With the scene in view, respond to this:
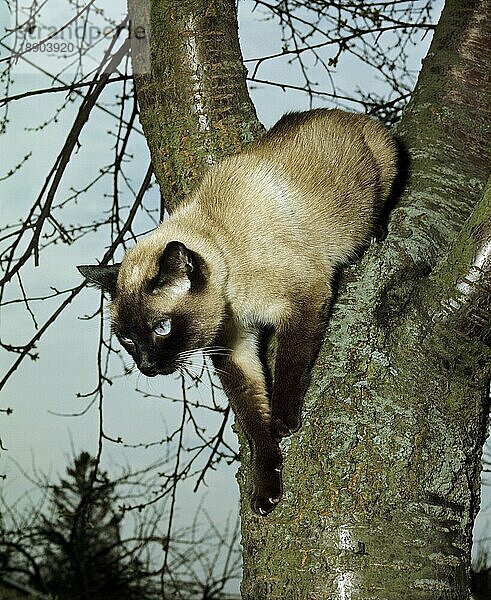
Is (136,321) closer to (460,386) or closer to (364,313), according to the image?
(364,313)

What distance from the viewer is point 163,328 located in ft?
5.17

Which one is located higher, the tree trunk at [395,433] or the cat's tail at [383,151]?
the cat's tail at [383,151]

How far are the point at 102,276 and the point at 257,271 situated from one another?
345 millimetres

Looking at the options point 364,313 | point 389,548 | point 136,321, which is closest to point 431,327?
point 364,313

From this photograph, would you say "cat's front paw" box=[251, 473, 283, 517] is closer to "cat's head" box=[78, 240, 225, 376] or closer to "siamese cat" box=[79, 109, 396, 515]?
"siamese cat" box=[79, 109, 396, 515]

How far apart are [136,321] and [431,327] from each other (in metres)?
0.61

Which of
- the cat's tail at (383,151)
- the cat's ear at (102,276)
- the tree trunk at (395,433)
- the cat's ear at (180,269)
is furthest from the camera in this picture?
the cat's tail at (383,151)

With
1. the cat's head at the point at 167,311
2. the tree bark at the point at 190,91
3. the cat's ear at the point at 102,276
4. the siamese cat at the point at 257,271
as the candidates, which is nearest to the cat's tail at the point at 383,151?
the siamese cat at the point at 257,271

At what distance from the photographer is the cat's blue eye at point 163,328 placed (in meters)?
1.57

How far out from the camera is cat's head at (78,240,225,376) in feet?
5.10

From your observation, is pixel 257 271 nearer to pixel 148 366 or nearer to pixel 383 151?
pixel 148 366

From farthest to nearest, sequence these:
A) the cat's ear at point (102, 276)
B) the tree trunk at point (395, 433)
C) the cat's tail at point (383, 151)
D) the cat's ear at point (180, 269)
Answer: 1. the cat's tail at point (383, 151)
2. the cat's ear at point (102, 276)
3. the cat's ear at point (180, 269)
4. the tree trunk at point (395, 433)

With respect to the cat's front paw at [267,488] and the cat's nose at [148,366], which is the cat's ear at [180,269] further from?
the cat's front paw at [267,488]

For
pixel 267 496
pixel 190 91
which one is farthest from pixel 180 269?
pixel 190 91
